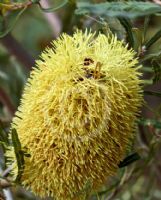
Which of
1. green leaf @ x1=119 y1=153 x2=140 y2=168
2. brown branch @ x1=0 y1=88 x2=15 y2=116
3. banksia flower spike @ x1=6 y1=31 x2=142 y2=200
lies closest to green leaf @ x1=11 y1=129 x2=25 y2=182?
banksia flower spike @ x1=6 y1=31 x2=142 y2=200

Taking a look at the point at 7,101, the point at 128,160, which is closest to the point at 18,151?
the point at 128,160

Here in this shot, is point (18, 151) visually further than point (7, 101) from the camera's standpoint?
No

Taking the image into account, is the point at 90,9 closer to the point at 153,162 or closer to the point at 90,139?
the point at 90,139

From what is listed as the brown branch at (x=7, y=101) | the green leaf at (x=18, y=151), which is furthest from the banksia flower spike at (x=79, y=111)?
the brown branch at (x=7, y=101)

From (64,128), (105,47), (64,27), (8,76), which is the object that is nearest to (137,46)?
(105,47)

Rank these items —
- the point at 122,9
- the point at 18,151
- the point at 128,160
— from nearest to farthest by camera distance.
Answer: the point at 122,9 → the point at 18,151 → the point at 128,160

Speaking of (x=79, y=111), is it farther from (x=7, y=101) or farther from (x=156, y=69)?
(x=7, y=101)

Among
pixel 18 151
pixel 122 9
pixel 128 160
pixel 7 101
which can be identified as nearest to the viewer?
pixel 122 9
